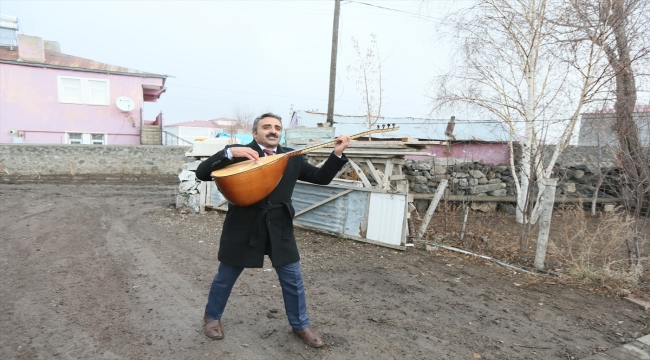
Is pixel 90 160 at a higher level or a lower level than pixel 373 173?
lower

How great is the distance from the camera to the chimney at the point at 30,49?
18.3 metres

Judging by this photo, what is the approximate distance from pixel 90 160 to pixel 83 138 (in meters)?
4.71

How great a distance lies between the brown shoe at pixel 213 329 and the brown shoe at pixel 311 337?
2.07ft

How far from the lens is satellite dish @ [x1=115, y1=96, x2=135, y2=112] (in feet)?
62.7

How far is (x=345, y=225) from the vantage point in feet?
24.1

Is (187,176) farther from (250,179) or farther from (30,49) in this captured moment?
(30,49)

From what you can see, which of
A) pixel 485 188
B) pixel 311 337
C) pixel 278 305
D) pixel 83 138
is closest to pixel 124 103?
pixel 83 138

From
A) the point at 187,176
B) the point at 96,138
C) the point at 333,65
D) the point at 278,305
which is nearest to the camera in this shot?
the point at 278,305

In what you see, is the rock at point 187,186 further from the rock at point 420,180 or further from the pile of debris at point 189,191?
the rock at point 420,180

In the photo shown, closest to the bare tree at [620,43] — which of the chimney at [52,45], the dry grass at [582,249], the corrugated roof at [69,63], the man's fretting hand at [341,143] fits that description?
the dry grass at [582,249]

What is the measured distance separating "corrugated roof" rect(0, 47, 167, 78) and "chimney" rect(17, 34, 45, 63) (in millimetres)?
281

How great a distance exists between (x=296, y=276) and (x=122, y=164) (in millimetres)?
15322

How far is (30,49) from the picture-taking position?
18.4 metres

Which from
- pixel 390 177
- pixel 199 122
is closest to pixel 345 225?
pixel 390 177
